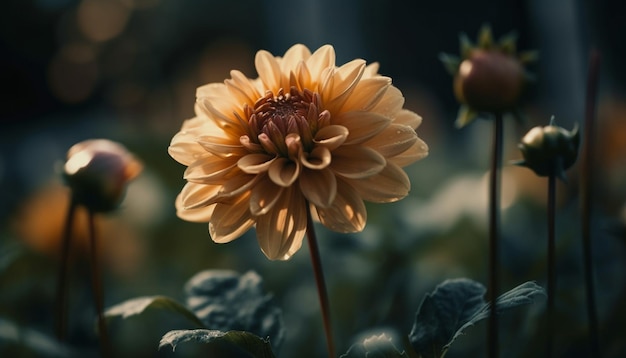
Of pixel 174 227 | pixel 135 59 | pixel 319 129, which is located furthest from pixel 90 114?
pixel 319 129

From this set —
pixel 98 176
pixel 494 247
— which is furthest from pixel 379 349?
pixel 98 176

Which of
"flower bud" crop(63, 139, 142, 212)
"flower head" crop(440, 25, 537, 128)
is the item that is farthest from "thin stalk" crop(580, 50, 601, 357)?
"flower bud" crop(63, 139, 142, 212)

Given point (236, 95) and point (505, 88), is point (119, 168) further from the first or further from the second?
point (505, 88)

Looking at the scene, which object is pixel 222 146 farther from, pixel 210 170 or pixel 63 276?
pixel 63 276

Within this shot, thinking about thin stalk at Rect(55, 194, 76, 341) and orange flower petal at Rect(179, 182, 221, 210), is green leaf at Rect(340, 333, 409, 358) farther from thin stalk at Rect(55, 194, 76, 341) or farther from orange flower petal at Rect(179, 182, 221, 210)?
thin stalk at Rect(55, 194, 76, 341)

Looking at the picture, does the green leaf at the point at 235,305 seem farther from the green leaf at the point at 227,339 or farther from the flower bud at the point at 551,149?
the flower bud at the point at 551,149

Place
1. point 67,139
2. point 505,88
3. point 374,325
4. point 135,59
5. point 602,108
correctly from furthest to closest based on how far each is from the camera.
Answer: point 135,59 < point 67,139 < point 602,108 < point 374,325 < point 505,88
